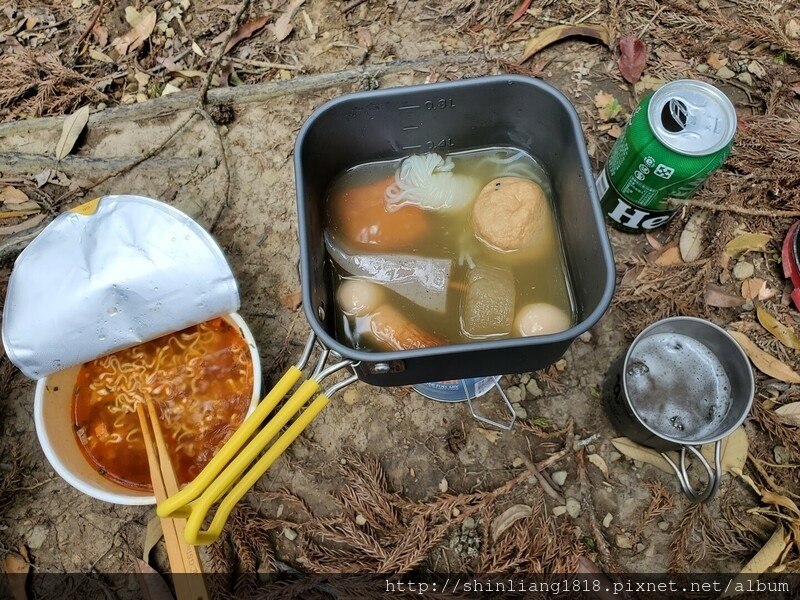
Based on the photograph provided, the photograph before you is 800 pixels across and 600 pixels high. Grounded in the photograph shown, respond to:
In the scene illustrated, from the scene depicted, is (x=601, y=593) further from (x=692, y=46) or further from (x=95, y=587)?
(x=692, y=46)

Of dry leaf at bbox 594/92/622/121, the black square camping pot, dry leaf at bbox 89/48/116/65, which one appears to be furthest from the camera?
dry leaf at bbox 89/48/116/65

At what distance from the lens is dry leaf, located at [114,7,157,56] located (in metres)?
3.18

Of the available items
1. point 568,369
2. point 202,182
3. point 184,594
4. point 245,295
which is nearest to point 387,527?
point 184,594

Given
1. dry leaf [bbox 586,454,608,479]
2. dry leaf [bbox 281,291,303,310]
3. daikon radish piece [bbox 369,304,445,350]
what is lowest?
dry leaf [bbox 586,454,608,479]

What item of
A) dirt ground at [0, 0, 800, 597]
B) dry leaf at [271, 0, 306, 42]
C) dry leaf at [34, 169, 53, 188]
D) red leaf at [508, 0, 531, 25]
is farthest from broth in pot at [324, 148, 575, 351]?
dry leaf at [34, 169, 53, 188]

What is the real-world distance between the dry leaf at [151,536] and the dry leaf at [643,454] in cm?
196

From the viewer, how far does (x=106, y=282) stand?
2.15 meters

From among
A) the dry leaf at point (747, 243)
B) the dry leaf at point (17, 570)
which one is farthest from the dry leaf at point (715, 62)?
the dry leaf at point (17, 570)

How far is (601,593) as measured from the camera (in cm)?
210

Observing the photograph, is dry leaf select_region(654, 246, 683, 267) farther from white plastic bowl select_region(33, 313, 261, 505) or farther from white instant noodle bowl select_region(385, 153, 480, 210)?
white plastic bowl select_region(33, 313, 261, 505)

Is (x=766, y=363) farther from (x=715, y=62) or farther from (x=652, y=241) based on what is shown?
(x=715, y=62)

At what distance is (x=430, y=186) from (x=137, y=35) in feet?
7.75

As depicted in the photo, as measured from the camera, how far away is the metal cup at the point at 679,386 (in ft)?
6.98

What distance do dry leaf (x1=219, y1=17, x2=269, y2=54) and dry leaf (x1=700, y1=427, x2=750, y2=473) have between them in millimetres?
3123
